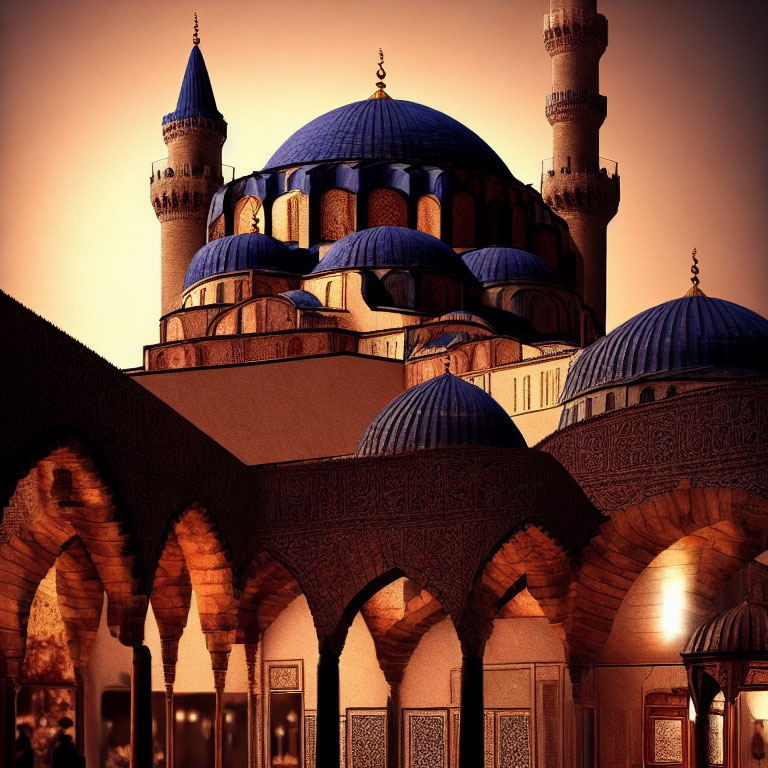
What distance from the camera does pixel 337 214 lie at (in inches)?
993

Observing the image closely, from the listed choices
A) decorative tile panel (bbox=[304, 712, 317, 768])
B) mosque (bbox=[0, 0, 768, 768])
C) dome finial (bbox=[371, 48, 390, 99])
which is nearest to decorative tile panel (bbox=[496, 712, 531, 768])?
mosque (bbox=[0, 0, 768, 768])

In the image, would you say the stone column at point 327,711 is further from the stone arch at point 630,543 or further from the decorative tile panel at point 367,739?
the decorative tile panel at point 367,739

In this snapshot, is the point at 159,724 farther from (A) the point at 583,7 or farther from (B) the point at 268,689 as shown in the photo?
(A) the point at 583,7

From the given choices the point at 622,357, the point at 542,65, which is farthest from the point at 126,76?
the point at 542,65

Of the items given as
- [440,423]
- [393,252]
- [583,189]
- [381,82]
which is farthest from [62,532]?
[381,82]

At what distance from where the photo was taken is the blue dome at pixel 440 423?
49.5 feet

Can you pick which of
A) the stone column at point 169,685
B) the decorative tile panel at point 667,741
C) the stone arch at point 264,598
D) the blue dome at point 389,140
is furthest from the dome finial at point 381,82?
the decorative tile panel at point 667,741

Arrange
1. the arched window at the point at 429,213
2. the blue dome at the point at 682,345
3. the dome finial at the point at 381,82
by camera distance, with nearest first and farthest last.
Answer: the blue dome at the point at 682,345, the arched window at the point at 429,213, the dome finial at the point at 381,82

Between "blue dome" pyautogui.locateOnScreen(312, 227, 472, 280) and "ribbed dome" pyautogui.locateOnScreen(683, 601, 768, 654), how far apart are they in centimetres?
992

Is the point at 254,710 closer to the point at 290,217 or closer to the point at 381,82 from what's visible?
the point at 290,217

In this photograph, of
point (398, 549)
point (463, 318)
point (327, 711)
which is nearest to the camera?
point (398, 549)

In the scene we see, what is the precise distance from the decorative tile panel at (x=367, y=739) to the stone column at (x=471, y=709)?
9.54 feet

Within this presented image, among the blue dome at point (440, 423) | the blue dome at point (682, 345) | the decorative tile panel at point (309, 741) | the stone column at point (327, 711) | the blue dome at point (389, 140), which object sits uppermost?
the blue dome at point (389, 140)

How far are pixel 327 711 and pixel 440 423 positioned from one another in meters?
2.68
